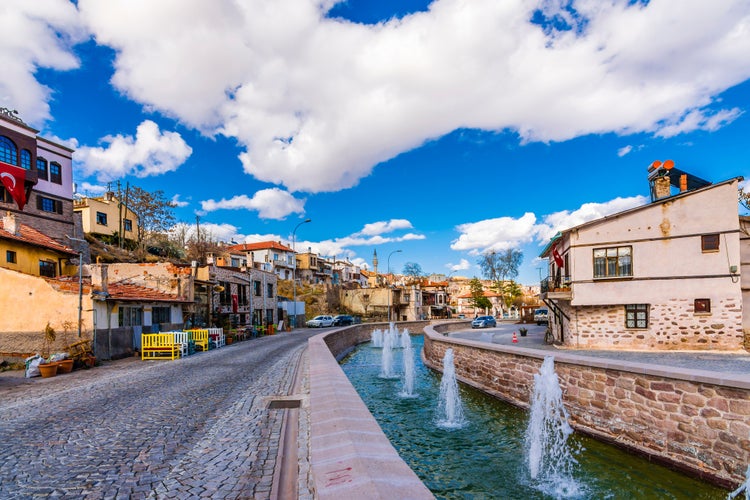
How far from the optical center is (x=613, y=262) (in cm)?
2061

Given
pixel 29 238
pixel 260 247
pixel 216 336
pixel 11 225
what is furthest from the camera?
pixel 260 247

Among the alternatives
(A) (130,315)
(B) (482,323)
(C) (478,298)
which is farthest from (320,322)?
(C) (478,298)

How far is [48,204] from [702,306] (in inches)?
1780

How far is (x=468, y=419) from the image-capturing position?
37.0 ft

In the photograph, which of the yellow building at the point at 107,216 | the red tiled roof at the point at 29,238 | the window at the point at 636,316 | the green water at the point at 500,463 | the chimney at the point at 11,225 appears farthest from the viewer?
the yellow building at the point at 107,216

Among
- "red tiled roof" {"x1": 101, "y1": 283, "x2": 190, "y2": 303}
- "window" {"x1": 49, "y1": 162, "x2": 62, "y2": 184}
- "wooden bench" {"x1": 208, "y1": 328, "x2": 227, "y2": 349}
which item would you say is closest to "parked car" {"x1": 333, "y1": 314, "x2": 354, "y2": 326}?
"wooden bench" {"x1": 208, "y1": 328, "x2": 227, "y2": 349}

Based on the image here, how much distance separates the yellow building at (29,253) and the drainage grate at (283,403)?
18687mm

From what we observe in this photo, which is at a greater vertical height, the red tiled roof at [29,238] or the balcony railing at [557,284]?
the red tiled roof at [29,238]

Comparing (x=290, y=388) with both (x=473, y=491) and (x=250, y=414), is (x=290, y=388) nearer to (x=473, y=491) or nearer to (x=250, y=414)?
(x=250, y=414)

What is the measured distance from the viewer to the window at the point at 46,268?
22.1 meters

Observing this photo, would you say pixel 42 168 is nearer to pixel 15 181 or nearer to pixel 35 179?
pixel 35 179

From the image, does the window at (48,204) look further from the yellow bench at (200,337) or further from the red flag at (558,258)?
the red flag at (558,258)

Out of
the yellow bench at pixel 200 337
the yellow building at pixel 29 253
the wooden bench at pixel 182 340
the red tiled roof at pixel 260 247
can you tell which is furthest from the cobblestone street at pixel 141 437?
the red tiled roof at pixel 260 247

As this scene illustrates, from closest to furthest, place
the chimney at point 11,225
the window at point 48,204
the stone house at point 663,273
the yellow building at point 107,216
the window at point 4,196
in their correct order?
the stone house at point 663,273, the chimney at point 11,225, the window at point 4,196, the window at point 48,204, the yellow building at point 107,216
